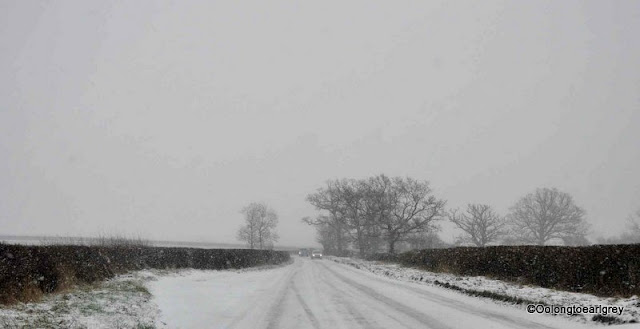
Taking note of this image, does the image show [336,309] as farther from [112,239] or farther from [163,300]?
[112,239]

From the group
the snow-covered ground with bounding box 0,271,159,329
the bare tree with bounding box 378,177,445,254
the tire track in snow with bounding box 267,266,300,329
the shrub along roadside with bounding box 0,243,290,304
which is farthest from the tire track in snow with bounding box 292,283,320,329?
the bare tree with bounding box 378,177,445,254

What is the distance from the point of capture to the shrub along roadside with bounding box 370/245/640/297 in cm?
1295

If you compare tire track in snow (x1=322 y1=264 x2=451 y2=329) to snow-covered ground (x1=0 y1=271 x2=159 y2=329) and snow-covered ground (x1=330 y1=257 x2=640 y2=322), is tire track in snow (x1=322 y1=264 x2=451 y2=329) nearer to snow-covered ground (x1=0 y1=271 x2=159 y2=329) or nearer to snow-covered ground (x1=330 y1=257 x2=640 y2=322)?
snow-covered ground (x1=330 y1=257 x2=640 y2=322)

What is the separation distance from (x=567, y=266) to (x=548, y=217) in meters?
60.3

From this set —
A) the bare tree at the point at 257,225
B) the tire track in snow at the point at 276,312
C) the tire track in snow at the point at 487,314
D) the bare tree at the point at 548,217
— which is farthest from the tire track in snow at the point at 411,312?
the bare tree at the point at 257,225

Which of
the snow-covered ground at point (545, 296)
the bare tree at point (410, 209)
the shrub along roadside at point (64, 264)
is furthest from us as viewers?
the bare tree at point (410, 209)

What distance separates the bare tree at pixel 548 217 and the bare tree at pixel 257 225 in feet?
187

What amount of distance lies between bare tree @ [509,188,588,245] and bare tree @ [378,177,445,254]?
52.6 ft

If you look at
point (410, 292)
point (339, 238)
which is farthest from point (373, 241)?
point (410, 292)

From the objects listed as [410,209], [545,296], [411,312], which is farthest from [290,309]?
[410,209]

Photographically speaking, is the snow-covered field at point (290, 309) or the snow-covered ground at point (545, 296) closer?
the snow-covered field at point (290, 309)

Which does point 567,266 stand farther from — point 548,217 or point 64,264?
point 548,217

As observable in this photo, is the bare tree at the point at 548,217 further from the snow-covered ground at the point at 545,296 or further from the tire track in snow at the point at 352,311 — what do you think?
the tire track in snow at the point at 352,311

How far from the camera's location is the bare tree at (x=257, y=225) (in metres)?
107
